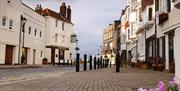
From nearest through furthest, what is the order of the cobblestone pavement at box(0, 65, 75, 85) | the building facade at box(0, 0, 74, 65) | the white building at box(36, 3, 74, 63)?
the cobblestone pavement at box(0, 65, 75, 85), the building facade at box(0, 0, 74, 65), the white building at box(36, 3, 74, 63)

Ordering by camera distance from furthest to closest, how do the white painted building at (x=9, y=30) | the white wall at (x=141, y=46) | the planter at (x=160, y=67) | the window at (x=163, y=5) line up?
the white wall at (x=141, y=46), the white painted building at (x=9, y=30), the planter at (x=160, y=67), the window at (x=163, y=5)

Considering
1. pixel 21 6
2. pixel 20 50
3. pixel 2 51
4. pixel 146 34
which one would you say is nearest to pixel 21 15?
pixel 21 6

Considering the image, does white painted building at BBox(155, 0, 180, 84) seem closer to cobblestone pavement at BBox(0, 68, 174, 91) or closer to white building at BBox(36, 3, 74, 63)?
cobblestone pavement at BBox(0, 68, 174, 91)

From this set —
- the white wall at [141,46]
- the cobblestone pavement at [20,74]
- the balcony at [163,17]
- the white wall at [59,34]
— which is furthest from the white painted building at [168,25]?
the white wall at [59,34]

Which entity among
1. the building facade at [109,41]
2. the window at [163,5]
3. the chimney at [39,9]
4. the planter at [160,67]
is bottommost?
the planter at [160,67]

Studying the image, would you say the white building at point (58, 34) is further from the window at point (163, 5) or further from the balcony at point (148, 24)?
the window at point (163, 5)

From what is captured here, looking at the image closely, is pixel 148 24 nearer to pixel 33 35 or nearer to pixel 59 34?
pixel 33 35

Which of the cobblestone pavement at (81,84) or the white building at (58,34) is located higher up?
the white building at (58,34)

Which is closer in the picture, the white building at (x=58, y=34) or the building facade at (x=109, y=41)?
the white building at (x=58, y=34)

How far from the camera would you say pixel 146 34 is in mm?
40000

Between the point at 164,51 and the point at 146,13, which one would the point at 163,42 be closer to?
the point at 164,51

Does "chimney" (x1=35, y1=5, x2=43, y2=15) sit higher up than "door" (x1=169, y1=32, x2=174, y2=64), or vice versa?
"chimney" (x1=35, y1=5, x2=43, y2=15)

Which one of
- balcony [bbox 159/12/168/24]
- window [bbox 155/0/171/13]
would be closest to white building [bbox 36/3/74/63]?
window [bbox 155/0/171/13]

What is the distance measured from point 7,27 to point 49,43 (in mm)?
27370
